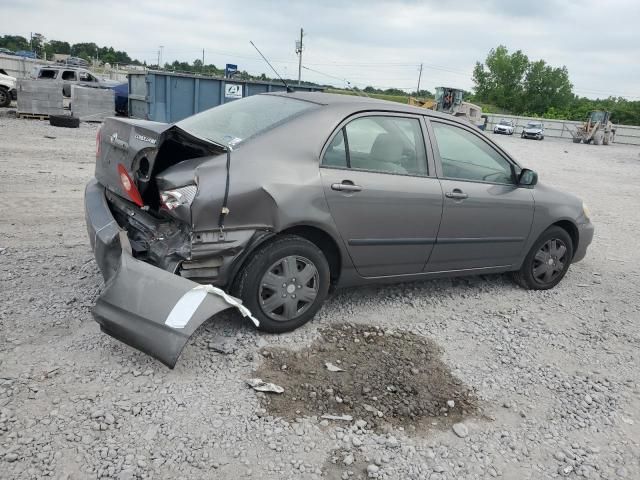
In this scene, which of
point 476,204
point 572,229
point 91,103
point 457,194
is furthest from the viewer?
point 91,103

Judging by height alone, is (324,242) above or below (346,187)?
below

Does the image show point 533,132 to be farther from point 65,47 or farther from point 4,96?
point 65,47

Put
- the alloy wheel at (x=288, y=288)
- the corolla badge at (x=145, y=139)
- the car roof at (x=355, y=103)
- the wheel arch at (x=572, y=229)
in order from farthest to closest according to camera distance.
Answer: the wheel arch at (x=572, y=229), the car roof at (x=355, y=103), the alloy wheel at (x=288, y=288), the corolla badge at (x=145, y=139)

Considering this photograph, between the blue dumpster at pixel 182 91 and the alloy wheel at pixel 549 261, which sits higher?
the blue dumpster at pixel 182 91

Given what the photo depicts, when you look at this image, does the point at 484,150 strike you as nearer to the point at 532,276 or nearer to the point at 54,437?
the point at 532,276

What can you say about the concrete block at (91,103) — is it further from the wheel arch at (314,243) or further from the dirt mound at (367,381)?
the dirt mound at (367,381)

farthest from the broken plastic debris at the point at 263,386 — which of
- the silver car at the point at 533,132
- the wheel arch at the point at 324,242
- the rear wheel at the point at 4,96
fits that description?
the silver car at the point at 533,132

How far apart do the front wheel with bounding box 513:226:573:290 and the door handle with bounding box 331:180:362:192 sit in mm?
2278

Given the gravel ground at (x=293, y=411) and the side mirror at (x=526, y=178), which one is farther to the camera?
the side mirror at (x=526, y=178)

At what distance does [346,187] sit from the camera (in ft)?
A: 12.3

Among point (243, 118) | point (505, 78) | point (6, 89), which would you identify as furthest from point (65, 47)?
point (243, 118)

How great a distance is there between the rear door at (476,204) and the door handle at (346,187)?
2.87ft

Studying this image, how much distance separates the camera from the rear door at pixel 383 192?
3.80 meters

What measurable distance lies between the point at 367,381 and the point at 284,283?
2.84 ft
